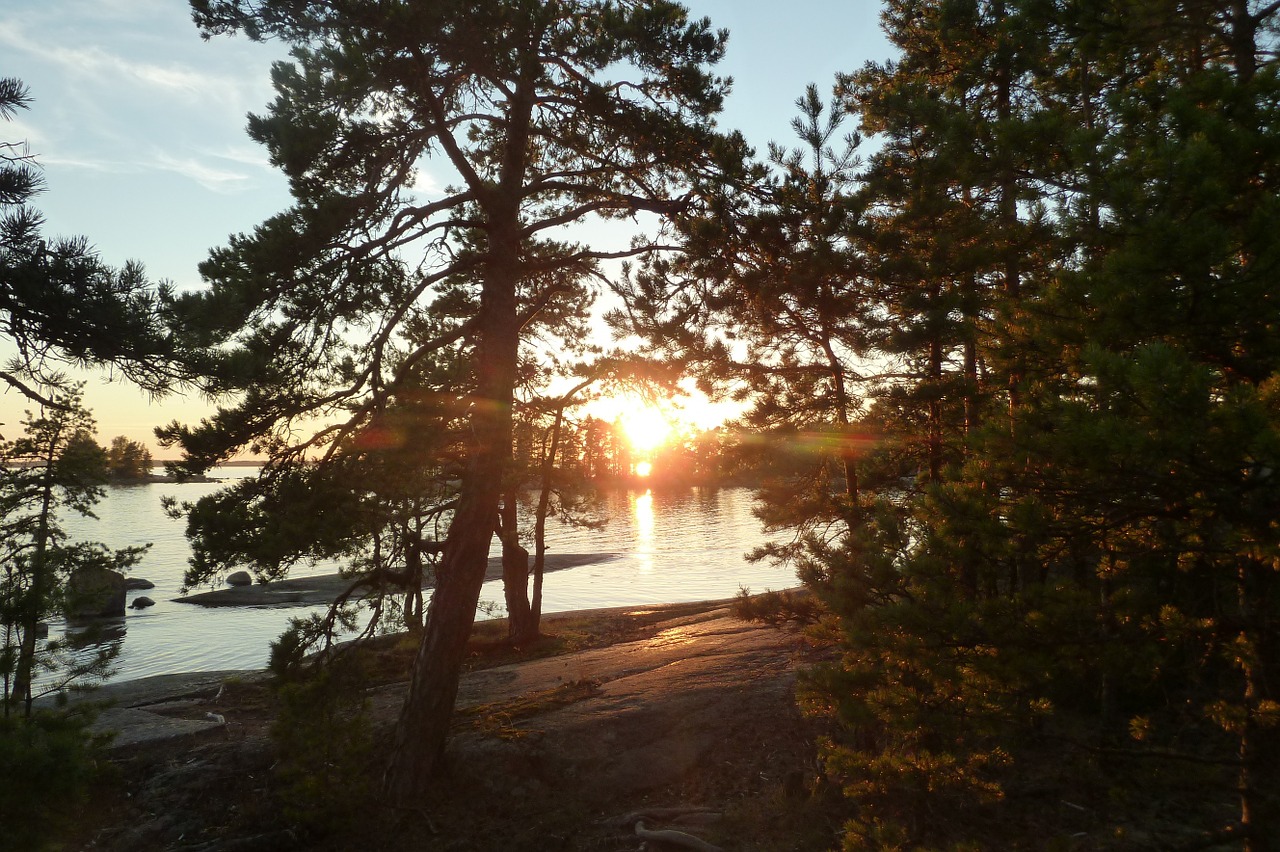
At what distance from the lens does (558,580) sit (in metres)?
40.5

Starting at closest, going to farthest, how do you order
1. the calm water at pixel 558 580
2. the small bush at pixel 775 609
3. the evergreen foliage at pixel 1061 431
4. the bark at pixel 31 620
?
1. the evergreen foliage at pixel 1061 431
2. the small bush at pixel 775 609
3. the bark at pixel 31 620
4. the calm water at pixel 558 580

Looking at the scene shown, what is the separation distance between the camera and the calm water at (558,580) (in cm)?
2578

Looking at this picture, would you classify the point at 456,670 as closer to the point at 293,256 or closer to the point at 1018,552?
the point at 293,256

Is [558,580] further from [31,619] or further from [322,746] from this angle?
[322,746]

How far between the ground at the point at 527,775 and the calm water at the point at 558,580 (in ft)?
11.1

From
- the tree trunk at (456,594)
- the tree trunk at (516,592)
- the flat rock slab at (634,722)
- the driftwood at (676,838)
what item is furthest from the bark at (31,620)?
the tree trunk at (516,592)

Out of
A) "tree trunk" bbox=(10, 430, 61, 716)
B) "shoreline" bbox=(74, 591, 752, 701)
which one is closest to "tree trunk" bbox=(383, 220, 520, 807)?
"tree trunk" bbox=(10, 430, 61, 716)

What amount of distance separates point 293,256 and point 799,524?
6.56 metres

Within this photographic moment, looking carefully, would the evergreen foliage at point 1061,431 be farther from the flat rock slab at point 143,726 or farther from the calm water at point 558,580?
the flat rock slab at point 143,726

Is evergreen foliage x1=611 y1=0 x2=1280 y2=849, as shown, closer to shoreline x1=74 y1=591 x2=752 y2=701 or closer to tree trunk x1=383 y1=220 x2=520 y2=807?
tree trunk x1=383 y1=220 x2=520 y2=807

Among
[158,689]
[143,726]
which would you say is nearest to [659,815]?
[143,726]

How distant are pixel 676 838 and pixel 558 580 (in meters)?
33.3

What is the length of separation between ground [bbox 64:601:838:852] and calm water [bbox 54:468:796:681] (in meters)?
3.39

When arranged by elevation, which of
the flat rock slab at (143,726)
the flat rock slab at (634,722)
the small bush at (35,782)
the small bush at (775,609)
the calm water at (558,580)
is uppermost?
the small bush at (775,609)
